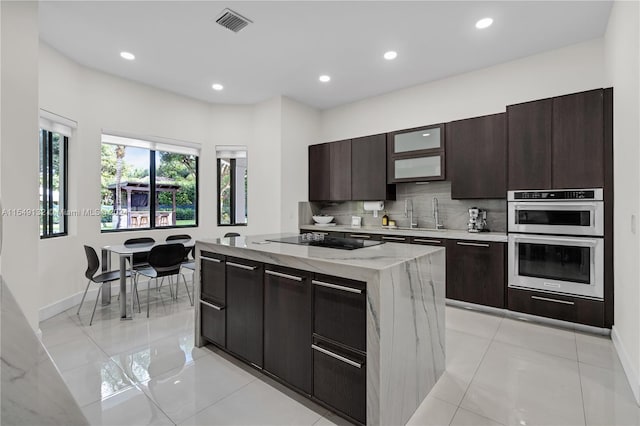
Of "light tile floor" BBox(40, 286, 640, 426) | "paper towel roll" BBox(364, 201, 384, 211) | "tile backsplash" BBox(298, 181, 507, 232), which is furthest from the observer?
"paper towel roll" BBox(364, 201, 384, 211)

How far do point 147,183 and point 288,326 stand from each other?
13.3ft

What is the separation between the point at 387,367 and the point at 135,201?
15.0 ft

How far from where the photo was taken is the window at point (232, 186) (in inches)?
218

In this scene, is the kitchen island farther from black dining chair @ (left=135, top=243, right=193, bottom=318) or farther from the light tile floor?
black dining chair @ (left=135, top=243, right=193, bottom=318)

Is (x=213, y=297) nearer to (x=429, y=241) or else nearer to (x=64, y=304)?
(x=64, y=304)

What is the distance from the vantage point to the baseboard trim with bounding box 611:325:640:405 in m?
1.94

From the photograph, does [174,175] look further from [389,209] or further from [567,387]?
[567,387]

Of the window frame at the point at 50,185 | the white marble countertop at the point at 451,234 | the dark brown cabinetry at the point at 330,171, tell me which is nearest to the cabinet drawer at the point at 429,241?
the white marble countertop at the point at 451,234

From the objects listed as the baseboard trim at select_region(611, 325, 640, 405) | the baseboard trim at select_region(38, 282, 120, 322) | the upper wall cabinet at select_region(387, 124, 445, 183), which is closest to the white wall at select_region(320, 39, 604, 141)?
the upper wall cabinet at select_region(387, 124, 445, 183)

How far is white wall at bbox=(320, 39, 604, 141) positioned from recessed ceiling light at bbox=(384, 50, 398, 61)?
3.26ft

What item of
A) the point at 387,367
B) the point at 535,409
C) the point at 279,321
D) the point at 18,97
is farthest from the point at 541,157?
the point at 18,97

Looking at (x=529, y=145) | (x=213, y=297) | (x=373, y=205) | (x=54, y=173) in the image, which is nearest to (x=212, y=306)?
(x=213, y=297)

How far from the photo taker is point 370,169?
475 cm

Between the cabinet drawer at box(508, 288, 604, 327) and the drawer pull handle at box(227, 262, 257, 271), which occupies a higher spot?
the drawer pull handle at box(227, 262, 257, 271)
